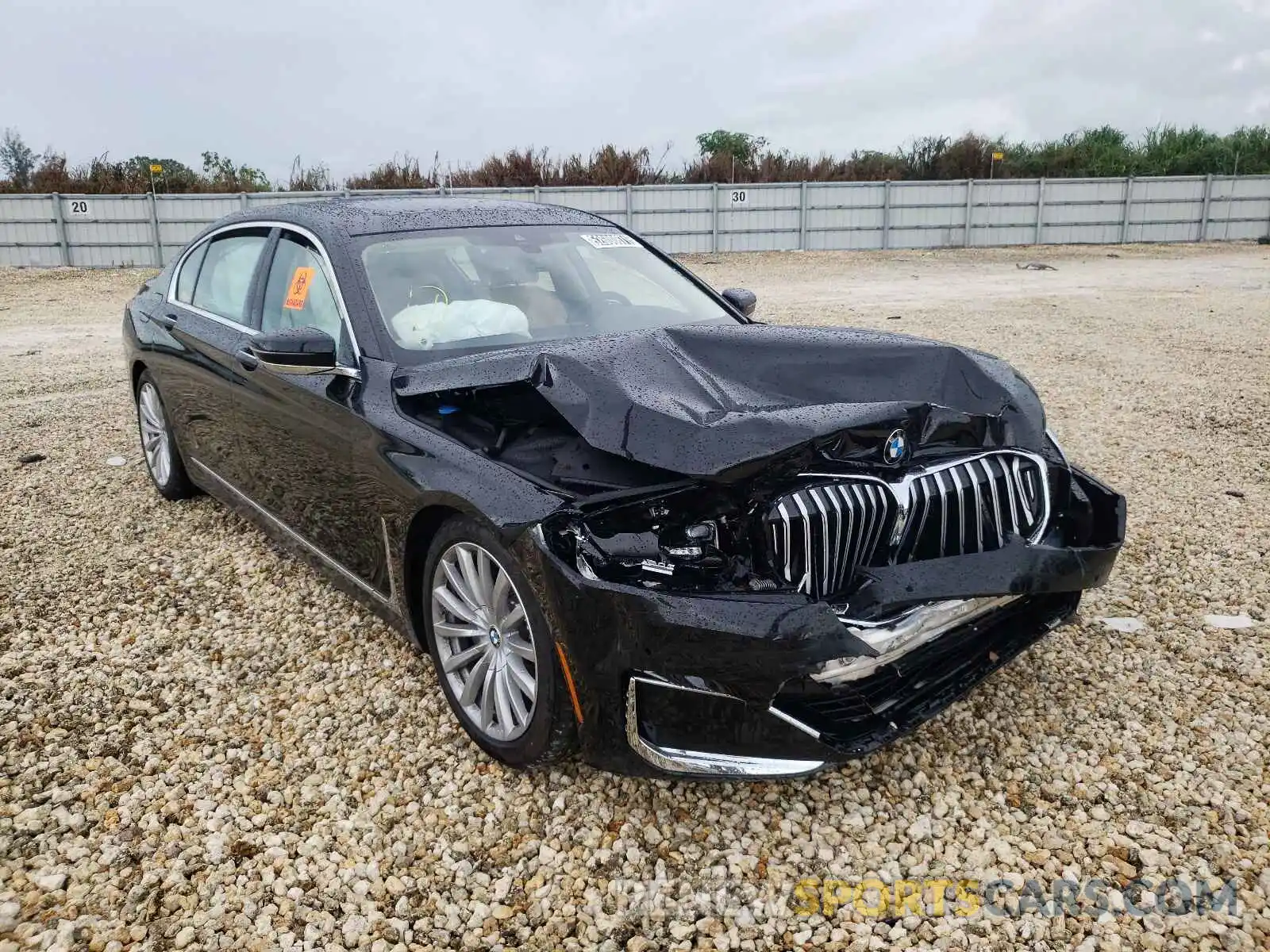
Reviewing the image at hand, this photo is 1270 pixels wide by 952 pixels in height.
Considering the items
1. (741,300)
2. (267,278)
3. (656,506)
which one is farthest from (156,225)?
(656,506)

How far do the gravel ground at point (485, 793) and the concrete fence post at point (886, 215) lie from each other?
864 inches

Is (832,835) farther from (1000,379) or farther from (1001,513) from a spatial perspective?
(1000,379)

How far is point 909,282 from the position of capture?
1842cm

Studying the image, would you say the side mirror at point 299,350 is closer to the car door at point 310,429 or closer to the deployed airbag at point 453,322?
the car door at point 310,429

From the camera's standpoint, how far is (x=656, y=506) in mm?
2398

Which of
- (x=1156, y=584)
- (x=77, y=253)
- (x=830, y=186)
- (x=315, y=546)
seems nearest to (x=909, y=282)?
(x=830, y=186)

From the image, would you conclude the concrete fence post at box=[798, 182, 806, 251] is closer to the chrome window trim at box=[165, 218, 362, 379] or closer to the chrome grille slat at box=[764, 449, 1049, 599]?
the chrome window trim at box=[165, 218, 362, 379]

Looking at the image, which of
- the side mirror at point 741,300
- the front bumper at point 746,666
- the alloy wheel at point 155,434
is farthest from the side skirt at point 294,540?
the side mirror at point 741,300

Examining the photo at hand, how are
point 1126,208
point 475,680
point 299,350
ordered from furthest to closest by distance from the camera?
point 1126,208, point 299,350, point 475,680

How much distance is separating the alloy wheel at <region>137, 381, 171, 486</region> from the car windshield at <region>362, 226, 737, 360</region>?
2.20 m

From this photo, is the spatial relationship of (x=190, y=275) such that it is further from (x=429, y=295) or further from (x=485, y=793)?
(x=485, y=793)
